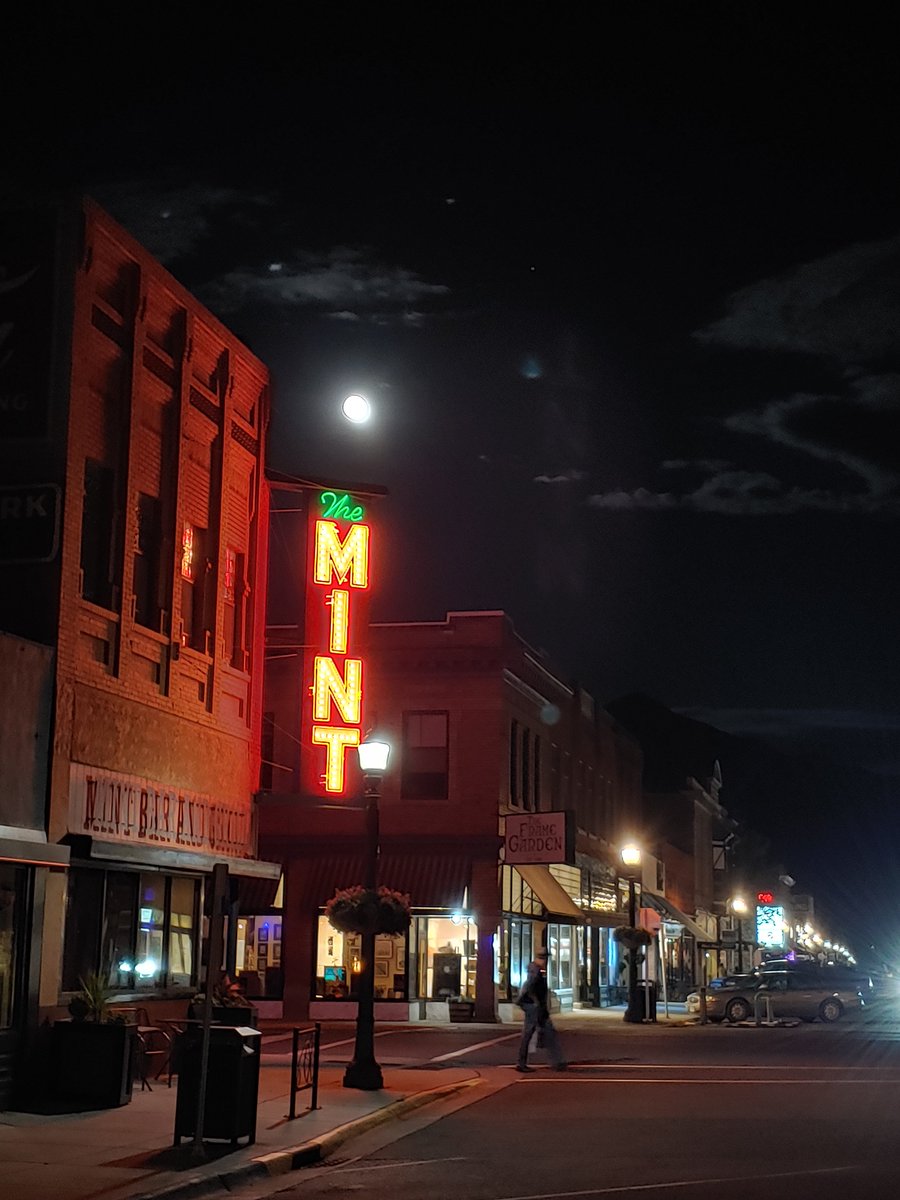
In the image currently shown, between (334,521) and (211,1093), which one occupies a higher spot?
(334,521)

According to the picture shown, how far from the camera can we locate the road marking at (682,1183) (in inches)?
474

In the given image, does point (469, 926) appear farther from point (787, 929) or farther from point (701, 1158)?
point (787, 929)

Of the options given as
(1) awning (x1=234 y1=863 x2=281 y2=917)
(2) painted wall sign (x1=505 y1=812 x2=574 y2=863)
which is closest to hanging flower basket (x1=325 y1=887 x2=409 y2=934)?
(2) painted wall sign (x1=505 y1=812 x2=574 y2=863)

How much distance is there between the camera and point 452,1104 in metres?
19.6

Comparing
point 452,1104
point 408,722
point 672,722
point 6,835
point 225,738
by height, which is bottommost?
point 452,1104

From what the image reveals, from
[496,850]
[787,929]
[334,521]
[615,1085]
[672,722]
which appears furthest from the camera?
[672,722]

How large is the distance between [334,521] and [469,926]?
52.5 ft

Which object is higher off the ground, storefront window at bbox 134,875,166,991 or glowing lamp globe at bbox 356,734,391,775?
glowing lamp globe at bbox 356,734,391,775

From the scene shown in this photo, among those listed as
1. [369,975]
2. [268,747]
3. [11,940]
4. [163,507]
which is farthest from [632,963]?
[11,940]

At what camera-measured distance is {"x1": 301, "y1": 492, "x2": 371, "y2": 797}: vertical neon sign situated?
88.5ft

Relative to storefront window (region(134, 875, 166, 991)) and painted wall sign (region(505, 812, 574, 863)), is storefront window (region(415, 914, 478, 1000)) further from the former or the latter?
storefront window (region(134, 875, 166, 991))

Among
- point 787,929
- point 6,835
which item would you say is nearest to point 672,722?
point 787,929

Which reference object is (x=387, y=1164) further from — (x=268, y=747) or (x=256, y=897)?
(x=268, y=747)

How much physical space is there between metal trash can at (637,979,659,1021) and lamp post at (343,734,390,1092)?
1904 cm
